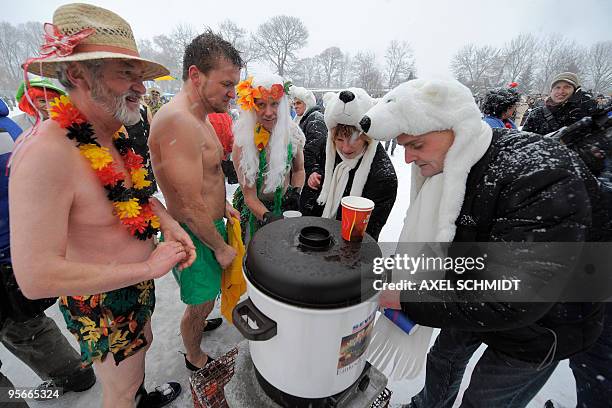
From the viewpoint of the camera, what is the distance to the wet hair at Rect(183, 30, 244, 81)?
175 cm

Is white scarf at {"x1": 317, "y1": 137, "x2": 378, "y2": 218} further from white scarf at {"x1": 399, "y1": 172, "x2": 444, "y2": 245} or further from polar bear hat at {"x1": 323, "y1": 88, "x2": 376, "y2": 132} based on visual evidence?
white scarf at {"x1": 399, "y1": 172, "x2": 444, "y2": 245}

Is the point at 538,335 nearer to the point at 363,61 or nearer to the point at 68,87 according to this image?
the point at 68,87

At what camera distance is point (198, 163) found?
1.64 m

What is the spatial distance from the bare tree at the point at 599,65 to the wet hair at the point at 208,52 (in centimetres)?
4923

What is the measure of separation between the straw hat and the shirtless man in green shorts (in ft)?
1.54

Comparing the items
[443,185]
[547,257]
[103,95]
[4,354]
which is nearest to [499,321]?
[547,257]

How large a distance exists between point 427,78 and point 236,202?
2076 millimetres

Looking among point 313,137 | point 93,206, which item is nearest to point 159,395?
point 93,206

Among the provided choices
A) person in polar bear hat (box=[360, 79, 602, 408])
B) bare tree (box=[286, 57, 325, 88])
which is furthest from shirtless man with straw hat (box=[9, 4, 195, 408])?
bare tree (box=[286, 57, 325, 88])

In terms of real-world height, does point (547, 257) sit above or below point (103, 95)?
below

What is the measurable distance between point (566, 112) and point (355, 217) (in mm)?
4908

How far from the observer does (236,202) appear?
2.77 m

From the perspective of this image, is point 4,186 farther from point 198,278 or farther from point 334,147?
point 334,147

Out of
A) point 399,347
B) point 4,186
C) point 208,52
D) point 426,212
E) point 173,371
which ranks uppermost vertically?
point 208,52
